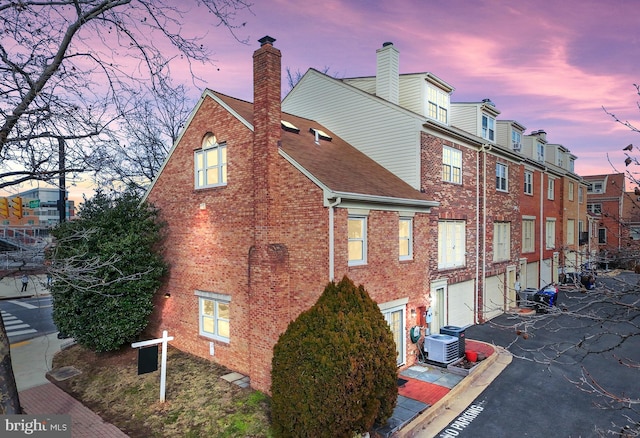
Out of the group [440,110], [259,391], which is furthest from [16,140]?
[440,110]

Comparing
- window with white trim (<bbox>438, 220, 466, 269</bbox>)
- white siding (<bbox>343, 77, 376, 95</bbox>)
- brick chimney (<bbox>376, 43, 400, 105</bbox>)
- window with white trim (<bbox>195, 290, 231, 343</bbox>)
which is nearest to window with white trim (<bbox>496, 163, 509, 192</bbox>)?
window with white trim (<bbox>438, 220, 466, 269</bbox>)

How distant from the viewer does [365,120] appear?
17453mm

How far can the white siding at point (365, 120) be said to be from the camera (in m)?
15.9

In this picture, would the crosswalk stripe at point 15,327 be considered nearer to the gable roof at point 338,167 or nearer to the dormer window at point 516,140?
the gable roof at point 338,167

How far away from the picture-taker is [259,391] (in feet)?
38.7

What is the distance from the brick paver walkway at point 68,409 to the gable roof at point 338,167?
8878 millimetres

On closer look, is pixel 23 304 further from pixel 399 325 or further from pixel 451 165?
pixel 451 165

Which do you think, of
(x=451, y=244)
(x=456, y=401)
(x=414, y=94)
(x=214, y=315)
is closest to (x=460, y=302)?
(x=451, y=244)

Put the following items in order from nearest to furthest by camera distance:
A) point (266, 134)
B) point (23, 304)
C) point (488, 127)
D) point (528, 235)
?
1. point (266, 134)
2. point (488, 127)
3. point (528, 235)
4. point (23, 304)

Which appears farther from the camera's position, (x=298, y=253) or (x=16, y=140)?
(x=298, y=253)

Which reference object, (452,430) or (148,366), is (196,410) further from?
(452,430)

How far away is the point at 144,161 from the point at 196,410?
2315 cm

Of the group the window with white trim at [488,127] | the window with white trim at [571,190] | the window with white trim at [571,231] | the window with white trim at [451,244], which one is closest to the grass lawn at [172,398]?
the window with white trim at [451,244]

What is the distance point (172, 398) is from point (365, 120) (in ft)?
43.4
